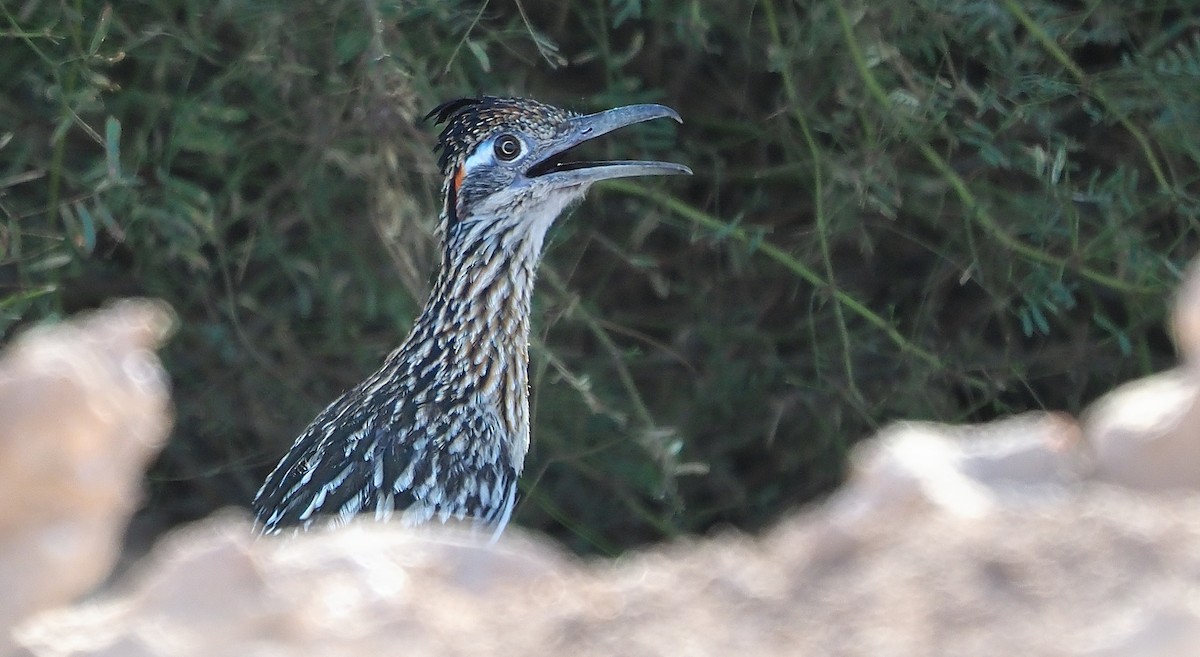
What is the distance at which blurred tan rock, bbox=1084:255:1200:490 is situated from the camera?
207cm

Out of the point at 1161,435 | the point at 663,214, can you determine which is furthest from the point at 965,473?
the point at 663,214

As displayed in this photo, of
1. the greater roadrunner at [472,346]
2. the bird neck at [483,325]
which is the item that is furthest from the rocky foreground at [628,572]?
the bird neck at [483,325]

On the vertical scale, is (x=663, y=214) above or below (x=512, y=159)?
below

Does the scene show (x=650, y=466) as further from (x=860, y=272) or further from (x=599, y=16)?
(x=599, y=16)

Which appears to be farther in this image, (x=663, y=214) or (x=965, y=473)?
(x=663, y=214)

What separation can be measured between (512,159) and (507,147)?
0.05 m

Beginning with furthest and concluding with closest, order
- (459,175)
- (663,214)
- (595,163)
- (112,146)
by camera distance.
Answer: (663,214) → (459,175) → (595,163) → (112,146)

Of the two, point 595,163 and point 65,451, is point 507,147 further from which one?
point 65,451

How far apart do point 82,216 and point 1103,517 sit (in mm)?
3029

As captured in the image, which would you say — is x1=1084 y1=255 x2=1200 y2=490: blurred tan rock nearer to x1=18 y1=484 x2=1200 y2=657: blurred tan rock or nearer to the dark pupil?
x1=18 y1=484 x2=1200 y2=657: blurred tan rock

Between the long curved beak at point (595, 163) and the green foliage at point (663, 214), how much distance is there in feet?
0.74

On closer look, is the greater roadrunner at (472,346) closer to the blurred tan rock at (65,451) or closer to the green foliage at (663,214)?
the green foliage at (663,214)

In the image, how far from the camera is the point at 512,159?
475cm

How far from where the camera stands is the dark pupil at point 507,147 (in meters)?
4.70
